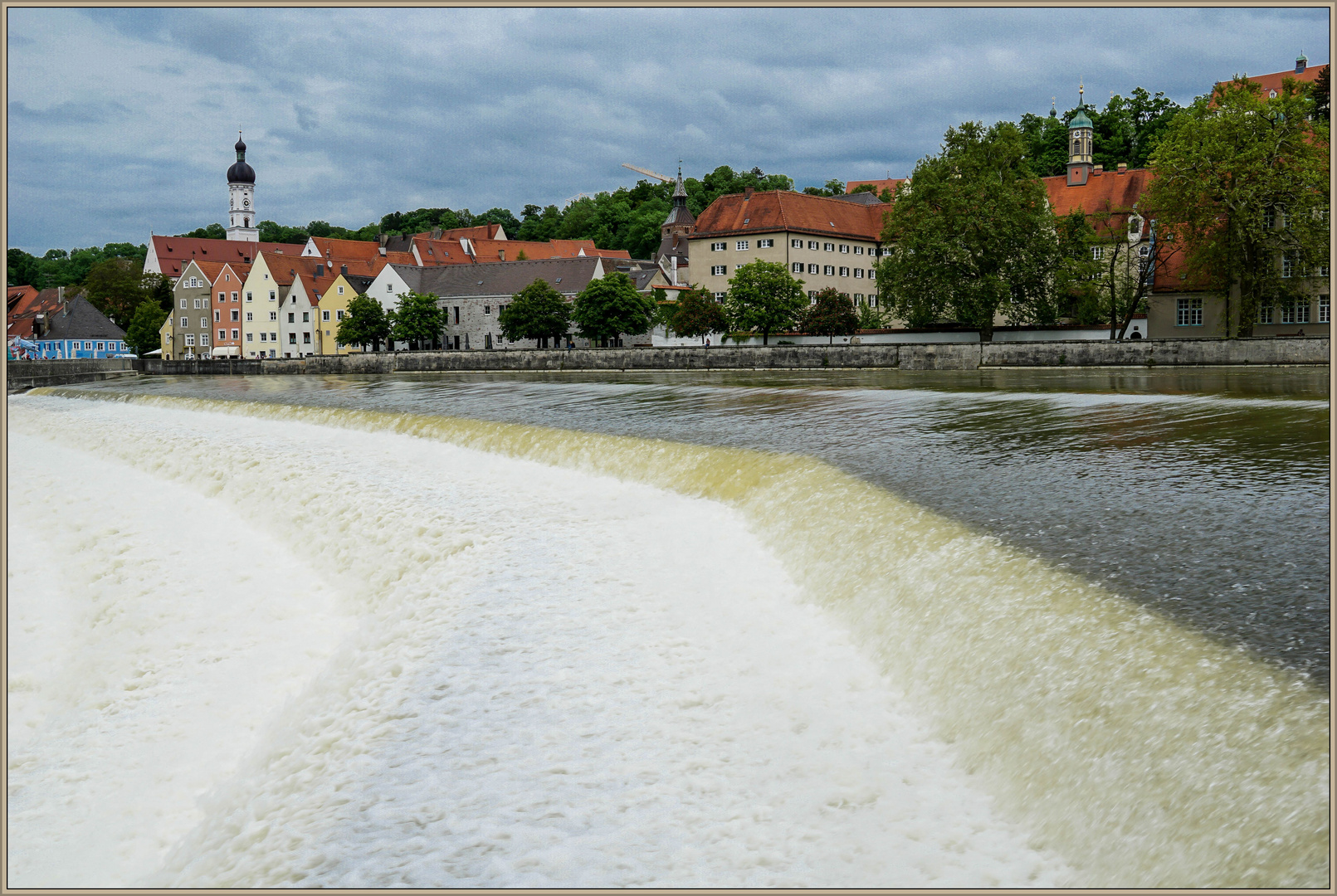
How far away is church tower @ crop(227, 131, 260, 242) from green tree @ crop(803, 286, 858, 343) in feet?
342

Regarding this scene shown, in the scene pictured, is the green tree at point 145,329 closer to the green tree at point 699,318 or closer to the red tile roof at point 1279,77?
the green tree at point 699,318

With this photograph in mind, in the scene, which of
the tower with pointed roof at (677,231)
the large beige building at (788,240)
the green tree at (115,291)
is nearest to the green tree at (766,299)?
the large beige building at (788,240)

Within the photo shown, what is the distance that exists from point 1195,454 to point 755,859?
10.2 meters

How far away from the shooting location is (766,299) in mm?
55125

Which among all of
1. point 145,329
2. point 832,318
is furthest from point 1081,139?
point 145,329

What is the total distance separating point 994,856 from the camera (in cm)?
473

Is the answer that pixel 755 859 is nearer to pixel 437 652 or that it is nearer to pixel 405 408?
pixel 437 652

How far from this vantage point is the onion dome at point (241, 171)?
134 metres

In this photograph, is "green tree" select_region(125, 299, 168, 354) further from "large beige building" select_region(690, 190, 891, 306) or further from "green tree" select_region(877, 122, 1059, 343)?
"green tree" select_region(877, 122, 1059, 343)

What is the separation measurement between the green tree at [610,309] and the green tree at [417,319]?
15.5 meters

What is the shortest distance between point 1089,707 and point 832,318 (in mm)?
48305

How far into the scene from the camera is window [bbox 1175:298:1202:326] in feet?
167

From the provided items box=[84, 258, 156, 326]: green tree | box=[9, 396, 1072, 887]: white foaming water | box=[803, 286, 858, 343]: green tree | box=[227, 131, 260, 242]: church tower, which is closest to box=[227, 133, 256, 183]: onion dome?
box=[227, 131, 260, 242]: church tower

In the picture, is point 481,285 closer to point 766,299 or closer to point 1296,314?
point 766,299
